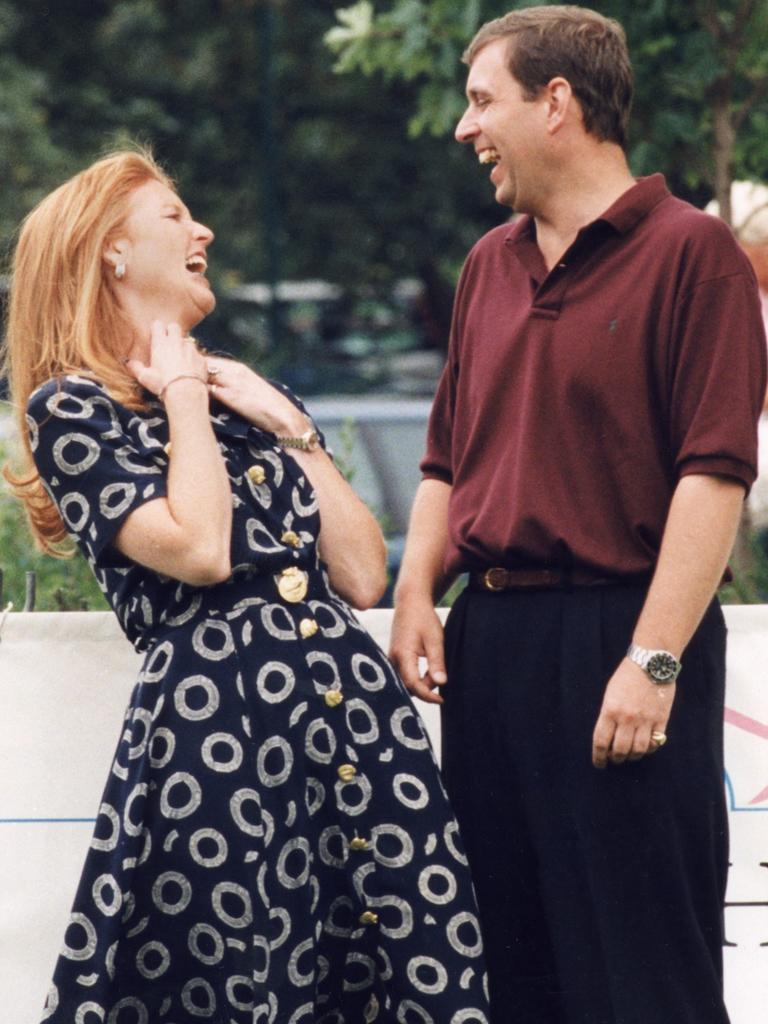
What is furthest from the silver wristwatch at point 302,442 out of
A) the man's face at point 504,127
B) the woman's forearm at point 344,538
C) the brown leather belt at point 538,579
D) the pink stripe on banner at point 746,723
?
the pink stripe on banner at point 746,723

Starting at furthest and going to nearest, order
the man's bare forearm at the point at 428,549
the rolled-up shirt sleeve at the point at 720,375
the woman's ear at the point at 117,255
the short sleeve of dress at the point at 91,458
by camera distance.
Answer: the man's bare forearm at the point at 428,549, the woman's ear at the point at 117,255, the short sleeve of dress at the point at 91,458, the rolled-up shirt sleeve at the point at 720,375

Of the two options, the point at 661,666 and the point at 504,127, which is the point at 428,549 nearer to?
the point at 661,666

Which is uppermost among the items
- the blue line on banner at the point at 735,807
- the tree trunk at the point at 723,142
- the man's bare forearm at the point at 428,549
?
the tree trunk at the point at 723,142

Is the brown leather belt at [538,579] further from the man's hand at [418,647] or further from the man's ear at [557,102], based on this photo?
the man's ear at [557,102]

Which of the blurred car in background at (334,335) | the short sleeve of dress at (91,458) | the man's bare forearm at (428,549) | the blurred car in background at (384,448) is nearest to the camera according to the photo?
the short sleeve of dress at (91,458)

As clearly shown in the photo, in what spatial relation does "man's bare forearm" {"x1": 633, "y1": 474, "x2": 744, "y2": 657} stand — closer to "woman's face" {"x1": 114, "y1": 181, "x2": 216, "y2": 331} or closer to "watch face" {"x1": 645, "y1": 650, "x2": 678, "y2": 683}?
"watch face" {"x1": 645, "y1": 650, "x2": 678, "y2": 683}

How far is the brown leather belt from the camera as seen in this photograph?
3266 millimetres

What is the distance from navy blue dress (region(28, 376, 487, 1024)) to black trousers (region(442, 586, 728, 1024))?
0.37 feet

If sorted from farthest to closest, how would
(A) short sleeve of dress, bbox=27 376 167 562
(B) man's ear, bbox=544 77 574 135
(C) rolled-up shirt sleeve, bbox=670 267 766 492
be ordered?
(B) man's ear, bbox=544 77 574 135 < (A) short sleeve of dress, bbox=27 376 167 562 < (C) rolled-up shirt sleeve, bbox=670 267 766 492

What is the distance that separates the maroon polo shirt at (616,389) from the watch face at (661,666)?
0.60 ft

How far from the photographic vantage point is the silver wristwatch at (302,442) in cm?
353

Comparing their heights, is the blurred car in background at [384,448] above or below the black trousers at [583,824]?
above

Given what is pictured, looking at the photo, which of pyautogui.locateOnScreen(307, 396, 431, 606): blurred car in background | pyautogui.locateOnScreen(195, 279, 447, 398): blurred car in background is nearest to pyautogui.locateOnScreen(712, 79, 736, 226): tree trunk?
pyautogui.locateOnScreen(307, 396, 431, 606): blurred car in background

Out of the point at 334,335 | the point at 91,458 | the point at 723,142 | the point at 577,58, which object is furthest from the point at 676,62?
the point at 334,335
